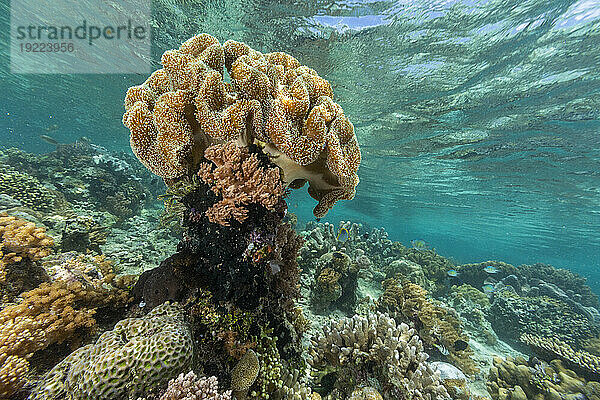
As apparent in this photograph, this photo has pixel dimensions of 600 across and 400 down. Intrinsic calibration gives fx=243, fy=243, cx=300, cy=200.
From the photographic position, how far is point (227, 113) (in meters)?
2.87

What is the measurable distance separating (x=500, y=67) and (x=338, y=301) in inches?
520

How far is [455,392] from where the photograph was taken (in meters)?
5.14

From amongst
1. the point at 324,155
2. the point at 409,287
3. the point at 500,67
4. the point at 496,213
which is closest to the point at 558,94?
the point at 500,67

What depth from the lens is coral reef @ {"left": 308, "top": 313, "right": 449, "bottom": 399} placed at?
141 inches

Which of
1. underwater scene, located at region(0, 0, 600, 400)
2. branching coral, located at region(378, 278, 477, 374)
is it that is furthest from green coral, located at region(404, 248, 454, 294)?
branching coral, located at region(378, 278, 477, 374)

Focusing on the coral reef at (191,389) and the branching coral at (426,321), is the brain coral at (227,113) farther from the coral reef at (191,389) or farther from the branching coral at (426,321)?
the branching coral at (426,321)

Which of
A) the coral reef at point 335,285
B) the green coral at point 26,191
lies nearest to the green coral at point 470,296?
the coral reef at point 335,285

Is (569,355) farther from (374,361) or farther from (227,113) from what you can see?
(227,113)

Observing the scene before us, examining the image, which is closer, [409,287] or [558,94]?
[409,287]

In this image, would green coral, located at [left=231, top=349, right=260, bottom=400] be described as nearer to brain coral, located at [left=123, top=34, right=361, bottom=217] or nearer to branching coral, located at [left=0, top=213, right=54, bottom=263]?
brain coral, located at [left=123, top=34, right=361, bottom=217]

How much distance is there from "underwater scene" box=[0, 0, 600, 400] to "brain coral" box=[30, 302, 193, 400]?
0.06 feet

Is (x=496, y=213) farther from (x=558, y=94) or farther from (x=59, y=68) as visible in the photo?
(x=59, y=68)

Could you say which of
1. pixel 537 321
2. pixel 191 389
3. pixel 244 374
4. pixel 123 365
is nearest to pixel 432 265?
pixel 537 321

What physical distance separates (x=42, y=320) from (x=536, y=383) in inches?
402
